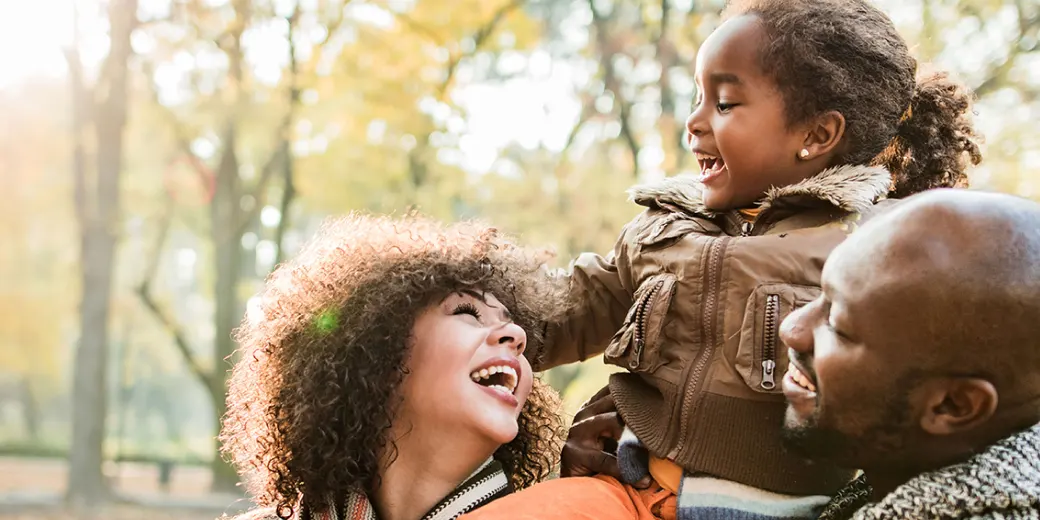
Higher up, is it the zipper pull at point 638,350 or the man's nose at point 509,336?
the zipper pull at point 638,350

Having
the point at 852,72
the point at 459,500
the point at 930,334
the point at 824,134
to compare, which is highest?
the point at 852,72

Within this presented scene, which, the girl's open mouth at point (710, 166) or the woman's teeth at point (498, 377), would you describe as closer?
the girl's open mouth at point (710, 166)

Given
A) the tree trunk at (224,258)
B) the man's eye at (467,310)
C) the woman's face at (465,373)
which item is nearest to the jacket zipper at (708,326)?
the woman's face at (465,373)

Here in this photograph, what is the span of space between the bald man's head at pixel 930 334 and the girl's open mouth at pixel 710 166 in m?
0.58

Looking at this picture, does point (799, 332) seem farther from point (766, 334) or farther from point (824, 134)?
point (824, 134)

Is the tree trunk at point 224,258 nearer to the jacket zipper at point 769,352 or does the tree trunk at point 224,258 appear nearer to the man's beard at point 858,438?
the jacket zipper at point 769,352

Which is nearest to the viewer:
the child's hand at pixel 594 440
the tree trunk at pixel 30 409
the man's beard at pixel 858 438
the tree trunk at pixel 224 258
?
the man's beard at pixel 858 438

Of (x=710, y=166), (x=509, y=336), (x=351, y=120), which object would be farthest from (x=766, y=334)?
(x=351, y=120)

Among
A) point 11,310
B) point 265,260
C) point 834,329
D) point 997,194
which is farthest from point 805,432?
point 11,310

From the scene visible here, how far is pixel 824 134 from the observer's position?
2.30 m

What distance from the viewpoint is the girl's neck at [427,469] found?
8.25 ft

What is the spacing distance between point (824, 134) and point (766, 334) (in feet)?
1.81

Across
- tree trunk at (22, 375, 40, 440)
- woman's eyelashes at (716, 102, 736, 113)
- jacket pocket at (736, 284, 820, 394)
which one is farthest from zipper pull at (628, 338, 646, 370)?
tree trunk at (22, 375, 40, 440)

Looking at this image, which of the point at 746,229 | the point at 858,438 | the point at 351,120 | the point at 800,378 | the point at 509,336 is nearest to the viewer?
the point at 858,438
